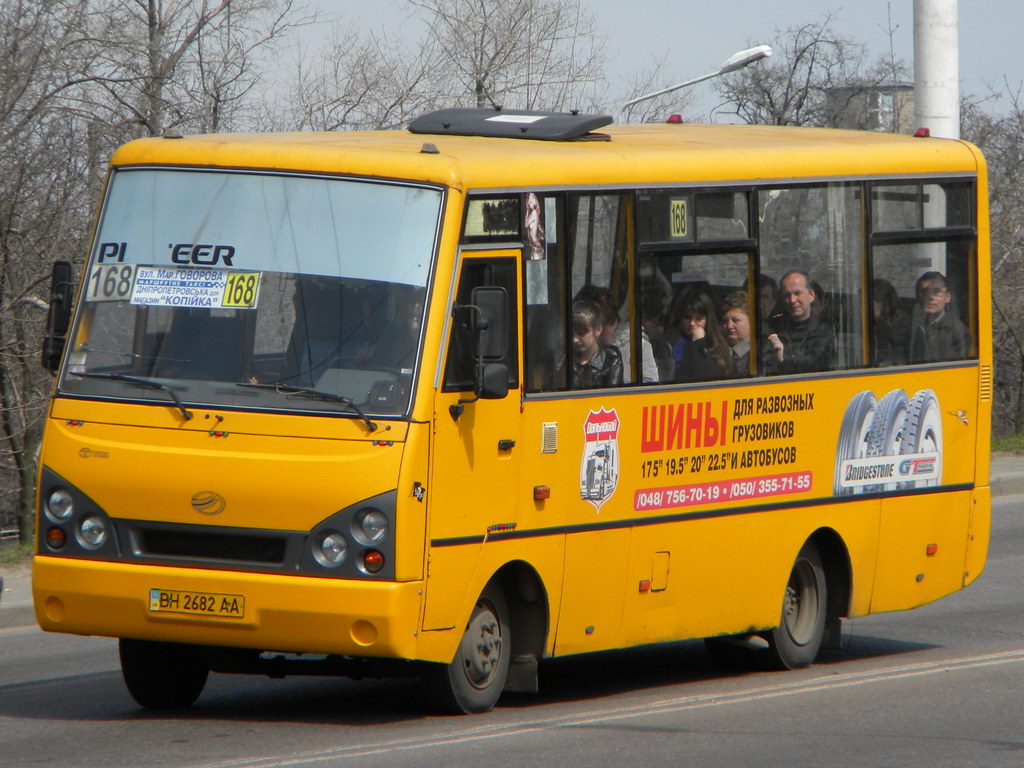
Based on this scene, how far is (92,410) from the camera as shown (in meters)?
8.34

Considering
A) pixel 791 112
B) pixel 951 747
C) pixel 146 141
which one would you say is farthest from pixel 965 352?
pixel 791 112

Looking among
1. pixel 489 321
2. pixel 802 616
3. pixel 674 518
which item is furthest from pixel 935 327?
pixel 489 321

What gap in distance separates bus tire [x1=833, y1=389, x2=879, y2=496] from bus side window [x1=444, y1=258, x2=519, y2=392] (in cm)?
278

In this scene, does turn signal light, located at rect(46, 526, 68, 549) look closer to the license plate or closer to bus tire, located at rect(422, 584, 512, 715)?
the license plate

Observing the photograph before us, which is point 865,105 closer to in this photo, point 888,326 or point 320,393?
point 888,326

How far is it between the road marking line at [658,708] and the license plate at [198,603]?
827 mm

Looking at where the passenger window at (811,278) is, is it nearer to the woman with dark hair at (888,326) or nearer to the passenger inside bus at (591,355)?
the woman with dark hair at (888,326)

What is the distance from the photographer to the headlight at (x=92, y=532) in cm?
820

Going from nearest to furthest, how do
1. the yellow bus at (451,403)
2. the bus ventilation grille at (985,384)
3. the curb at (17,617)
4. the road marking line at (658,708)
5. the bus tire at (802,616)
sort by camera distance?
the road marking line at (658,708)
the yellow bus at (451,403)
the bus tire at (802,616)
the bus ventilation grille at (985,384)
the curb at (17,617)

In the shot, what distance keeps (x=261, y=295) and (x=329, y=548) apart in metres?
1.26

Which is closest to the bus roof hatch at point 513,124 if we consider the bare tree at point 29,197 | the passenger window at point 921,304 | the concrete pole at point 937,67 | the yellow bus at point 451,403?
the yellow bus at point 451,403

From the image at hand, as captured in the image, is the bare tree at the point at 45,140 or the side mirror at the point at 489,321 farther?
the bare tree at the point at 45,140

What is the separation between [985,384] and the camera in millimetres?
11688

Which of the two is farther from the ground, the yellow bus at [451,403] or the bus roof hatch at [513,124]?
the bus roof hatch at [513,124]
